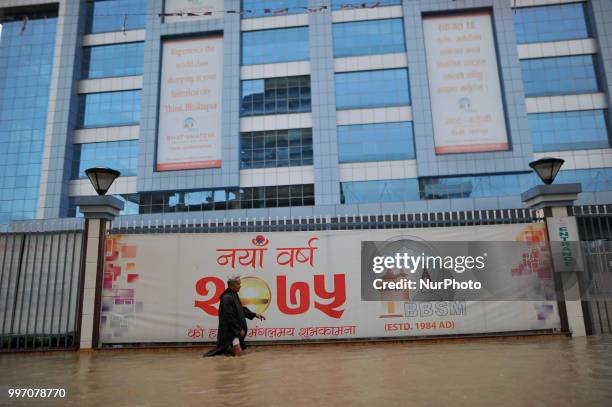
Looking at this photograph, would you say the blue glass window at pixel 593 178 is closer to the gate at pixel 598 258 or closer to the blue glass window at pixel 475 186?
the blue glass window at pixel 475 186

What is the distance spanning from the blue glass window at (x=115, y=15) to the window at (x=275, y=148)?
1159cm

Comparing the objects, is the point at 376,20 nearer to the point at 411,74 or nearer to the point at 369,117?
the point at 411,74

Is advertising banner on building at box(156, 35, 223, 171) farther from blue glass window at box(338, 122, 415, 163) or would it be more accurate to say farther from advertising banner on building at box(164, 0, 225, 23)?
blue glass window at box(338, 122, 415, 163)

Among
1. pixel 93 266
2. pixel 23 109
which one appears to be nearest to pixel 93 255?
pixel 93 266

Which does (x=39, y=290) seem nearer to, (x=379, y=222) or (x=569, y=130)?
(x=379, y=222)

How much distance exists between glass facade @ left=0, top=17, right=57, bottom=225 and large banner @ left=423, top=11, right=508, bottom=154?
1003 inches

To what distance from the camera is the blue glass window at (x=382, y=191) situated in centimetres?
2552

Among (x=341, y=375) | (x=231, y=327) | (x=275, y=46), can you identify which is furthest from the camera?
(x=275, y=46)

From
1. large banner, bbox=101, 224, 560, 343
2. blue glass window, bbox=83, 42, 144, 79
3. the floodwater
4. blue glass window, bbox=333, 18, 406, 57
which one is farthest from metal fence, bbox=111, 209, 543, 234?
blue glass window, bbox=83, 42, 144, 79

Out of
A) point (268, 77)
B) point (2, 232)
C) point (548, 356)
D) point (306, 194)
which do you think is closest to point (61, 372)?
point (2, 232)

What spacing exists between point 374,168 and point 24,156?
22685 mm

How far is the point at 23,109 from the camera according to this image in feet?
97.3

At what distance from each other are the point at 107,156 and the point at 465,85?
2279 cm

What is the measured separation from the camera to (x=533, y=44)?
89.4 ft
